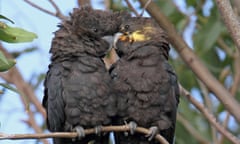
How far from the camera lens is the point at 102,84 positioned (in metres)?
3.21

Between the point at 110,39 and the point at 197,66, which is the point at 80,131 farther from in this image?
the point at 197,66

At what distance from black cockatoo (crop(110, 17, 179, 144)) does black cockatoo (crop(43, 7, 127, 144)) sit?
6 cm

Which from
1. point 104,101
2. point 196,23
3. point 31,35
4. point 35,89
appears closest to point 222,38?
point 196,23

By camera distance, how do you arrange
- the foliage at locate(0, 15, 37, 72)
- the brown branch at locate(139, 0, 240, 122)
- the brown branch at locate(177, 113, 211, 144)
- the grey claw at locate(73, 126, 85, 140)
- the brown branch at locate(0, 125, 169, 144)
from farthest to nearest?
the brown branch at locate(177, 113, 211, 144), the brown branch at locate(139, 0, 240, 122), the grey claw at locate(73, 126, 85, 140), the foliage at locate(0, 15, 37, 72), the brown branch at locate(0, 125, 169, 144)

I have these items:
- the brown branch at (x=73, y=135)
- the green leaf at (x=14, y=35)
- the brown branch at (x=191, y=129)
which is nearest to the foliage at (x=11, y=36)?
the green leaf at (x=14, y=35)

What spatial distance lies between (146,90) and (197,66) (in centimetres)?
37

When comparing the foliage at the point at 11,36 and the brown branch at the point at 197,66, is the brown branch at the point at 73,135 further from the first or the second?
the brown branch at the point at 197,66

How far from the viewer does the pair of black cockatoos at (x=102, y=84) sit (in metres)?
3.21

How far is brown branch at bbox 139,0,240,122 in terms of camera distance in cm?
336

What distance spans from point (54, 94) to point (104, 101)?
222 millimetres

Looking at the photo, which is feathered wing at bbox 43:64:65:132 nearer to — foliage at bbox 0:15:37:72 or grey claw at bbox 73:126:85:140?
grey claw at bbox 73:126:85:140

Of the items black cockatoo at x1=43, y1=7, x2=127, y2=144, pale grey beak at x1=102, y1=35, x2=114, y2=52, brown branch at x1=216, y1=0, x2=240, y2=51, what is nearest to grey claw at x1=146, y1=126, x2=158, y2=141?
black cockatoo at x1=43, y1=7, x2=127, y2=144

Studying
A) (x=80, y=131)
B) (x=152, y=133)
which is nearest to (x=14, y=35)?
(x=80, y=131)

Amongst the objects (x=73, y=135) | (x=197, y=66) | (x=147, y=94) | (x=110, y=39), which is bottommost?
(x=73, y=135)
